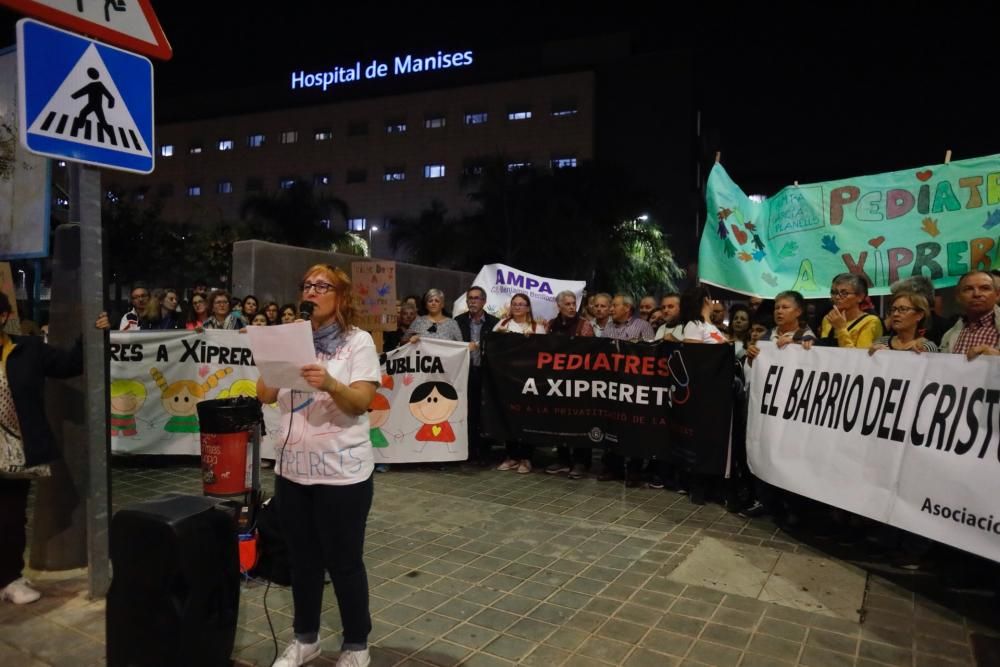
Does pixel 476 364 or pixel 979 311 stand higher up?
pixel 979 311

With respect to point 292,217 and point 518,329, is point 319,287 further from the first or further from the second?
point 292,217

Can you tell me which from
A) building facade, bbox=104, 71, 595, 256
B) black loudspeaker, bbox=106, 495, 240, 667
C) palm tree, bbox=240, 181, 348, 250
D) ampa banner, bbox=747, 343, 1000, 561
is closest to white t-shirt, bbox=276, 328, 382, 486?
black loudspeaker, bbox=106, 495, 240, 667

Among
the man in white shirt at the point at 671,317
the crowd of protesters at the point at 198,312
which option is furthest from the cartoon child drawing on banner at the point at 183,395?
the man in white shirt at the point at 671,317

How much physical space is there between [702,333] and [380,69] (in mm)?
62147

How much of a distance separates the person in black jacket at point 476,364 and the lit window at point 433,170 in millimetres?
51390

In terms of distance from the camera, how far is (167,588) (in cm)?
244

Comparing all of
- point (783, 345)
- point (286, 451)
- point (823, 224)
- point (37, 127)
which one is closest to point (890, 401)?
point (783, 345)

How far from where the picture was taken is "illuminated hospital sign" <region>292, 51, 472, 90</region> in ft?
196

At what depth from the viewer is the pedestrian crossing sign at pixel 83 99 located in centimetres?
322

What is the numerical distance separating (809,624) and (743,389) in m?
2.74

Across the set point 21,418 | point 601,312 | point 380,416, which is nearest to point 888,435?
point 601,312

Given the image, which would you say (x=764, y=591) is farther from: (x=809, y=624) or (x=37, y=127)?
(x=37, y=127)

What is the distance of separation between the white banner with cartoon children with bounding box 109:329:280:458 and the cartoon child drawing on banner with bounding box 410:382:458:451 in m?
1.58

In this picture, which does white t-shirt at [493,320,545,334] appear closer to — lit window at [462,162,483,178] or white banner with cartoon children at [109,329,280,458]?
white banner with cartoon children at [109,329,280,458]
